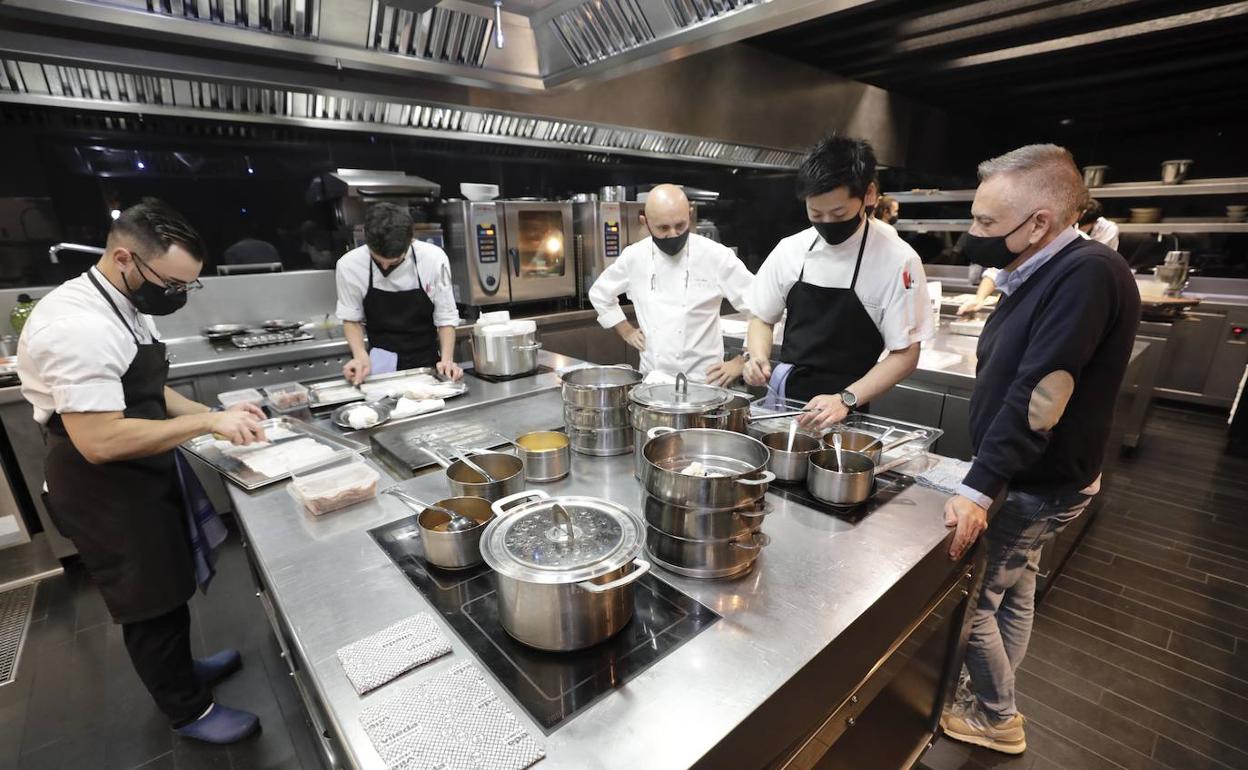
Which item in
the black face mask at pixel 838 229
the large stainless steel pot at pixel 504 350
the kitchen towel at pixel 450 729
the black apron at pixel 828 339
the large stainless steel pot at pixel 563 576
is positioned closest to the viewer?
the kitchen towel at pixel 450 729

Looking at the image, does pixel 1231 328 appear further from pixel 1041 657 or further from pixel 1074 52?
pixel 1041 657

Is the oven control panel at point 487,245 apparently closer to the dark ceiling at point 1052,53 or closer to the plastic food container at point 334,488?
the dark ceiling at point 1052,53

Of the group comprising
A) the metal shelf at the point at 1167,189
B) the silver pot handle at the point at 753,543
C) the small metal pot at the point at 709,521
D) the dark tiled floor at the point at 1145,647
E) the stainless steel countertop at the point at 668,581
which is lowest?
the dark tiled floor at the point at 1145,647

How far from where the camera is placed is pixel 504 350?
2.35 meters

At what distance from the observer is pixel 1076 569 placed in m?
2.82

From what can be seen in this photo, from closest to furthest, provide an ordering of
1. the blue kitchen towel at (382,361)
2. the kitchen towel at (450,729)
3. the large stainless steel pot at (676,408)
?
1. the kitchen towel at (450,729)
2. the large stainless steel pot at (676,408)
3. the blue kitchen towel at (382,361)

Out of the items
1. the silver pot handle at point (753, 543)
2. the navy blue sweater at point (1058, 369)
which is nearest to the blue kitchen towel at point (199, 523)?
the silver pot handle at point (753, 543)

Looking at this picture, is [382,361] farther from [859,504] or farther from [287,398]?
[859,504]

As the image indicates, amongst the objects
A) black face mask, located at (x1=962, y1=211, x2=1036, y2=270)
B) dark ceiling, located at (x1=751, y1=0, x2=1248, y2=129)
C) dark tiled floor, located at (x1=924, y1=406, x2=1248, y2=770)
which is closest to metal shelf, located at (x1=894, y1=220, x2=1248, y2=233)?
dark ceiling, located at (x1=751, y1=0, x2=1248, y2=129)

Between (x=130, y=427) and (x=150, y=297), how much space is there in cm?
43

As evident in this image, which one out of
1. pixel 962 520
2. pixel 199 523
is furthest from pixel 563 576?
pixel 199 523

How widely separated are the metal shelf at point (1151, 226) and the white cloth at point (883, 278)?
388cm

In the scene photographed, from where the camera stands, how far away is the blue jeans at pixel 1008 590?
5.31 ft

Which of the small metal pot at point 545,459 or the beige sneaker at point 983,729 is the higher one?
the small metal pot at point 545,459
